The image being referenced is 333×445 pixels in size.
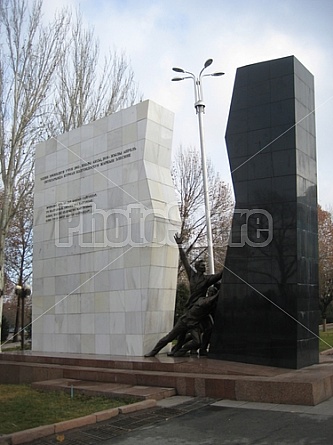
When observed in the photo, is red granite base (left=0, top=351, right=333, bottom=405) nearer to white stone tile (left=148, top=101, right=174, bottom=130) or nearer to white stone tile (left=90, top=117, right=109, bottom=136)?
white stone tile (left=148, top=101, right=174, bottom=130)

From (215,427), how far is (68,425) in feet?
7.03

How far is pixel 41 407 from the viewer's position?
8.67 meters

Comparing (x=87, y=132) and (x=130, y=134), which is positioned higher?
(x=87, y=132)

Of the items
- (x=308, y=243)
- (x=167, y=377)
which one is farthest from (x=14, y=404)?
(x=308, y=243)

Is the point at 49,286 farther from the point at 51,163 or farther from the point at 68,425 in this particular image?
the point at 68,425

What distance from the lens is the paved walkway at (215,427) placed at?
6559 millimetres

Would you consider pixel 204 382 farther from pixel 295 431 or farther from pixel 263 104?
pixel 263 104

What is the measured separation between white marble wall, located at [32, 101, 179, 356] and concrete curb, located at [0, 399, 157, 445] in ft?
14.6

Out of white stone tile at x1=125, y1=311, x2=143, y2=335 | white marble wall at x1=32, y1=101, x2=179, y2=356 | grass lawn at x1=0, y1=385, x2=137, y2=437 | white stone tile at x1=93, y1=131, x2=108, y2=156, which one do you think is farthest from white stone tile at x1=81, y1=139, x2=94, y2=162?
grass lawn at x1=0, y1=385, x2=137, y2=437

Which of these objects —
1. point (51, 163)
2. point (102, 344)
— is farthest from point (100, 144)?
point (102, 344)

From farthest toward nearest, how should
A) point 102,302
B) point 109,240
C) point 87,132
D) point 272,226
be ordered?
Result: point 87,132 < point 109,240 < point 102,302 < point 272,226

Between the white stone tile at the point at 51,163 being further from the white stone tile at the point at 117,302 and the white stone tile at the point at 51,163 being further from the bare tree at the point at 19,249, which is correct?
the bare tree at the point at 19,249

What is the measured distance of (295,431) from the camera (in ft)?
22.1

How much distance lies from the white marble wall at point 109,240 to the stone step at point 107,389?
260 cm
